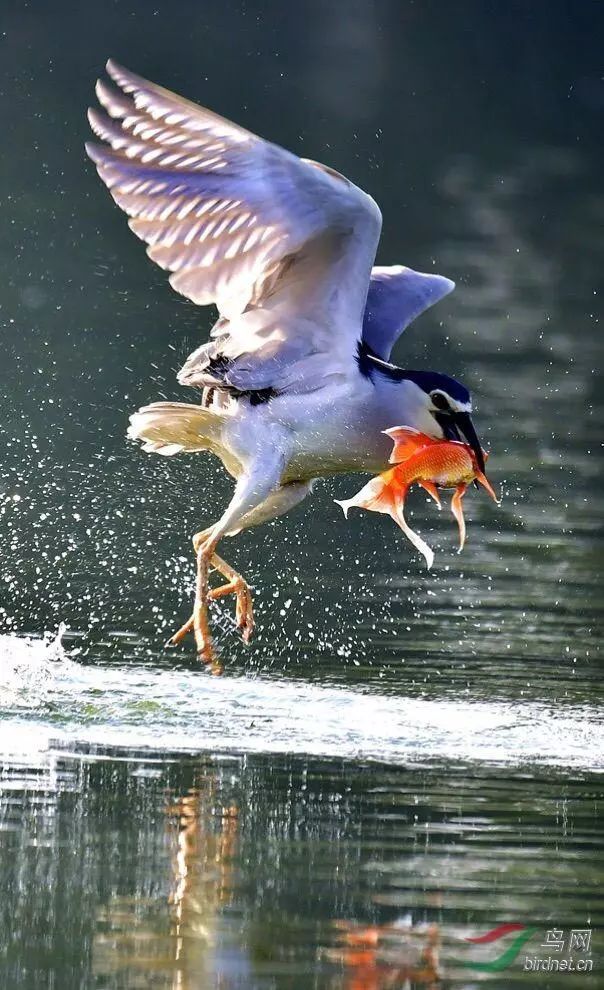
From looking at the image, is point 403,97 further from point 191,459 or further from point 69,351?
point 191,459

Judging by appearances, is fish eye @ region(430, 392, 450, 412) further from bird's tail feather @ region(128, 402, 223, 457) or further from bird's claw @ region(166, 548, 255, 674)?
bird's claw @ region(166, 548, 255, 674)

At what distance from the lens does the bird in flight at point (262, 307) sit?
294 inches

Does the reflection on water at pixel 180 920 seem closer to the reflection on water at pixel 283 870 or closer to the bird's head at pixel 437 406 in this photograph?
the reflection on water at pixel 283 870

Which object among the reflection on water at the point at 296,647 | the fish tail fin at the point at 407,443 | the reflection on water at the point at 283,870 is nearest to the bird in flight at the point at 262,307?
the fish tail fin at the point at 407,443

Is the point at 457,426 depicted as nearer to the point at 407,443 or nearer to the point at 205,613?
the point at 407,443

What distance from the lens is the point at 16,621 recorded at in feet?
30.3

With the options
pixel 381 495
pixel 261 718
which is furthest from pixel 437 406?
pixel 261 718

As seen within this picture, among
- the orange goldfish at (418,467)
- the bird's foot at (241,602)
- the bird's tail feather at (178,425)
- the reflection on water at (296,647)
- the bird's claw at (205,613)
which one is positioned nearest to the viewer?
the reflection on water at (296,647)

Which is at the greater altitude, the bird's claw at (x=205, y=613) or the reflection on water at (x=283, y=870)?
the bird's claw at (x=205, y=613)

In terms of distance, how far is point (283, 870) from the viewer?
17.6 feet

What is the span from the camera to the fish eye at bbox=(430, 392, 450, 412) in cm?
820

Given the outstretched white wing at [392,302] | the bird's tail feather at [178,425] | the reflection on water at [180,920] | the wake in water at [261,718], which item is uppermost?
→ the outstretched white wing at [392,302]

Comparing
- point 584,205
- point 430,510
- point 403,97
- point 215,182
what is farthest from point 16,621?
point 403,97

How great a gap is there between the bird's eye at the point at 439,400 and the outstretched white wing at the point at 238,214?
41cm
